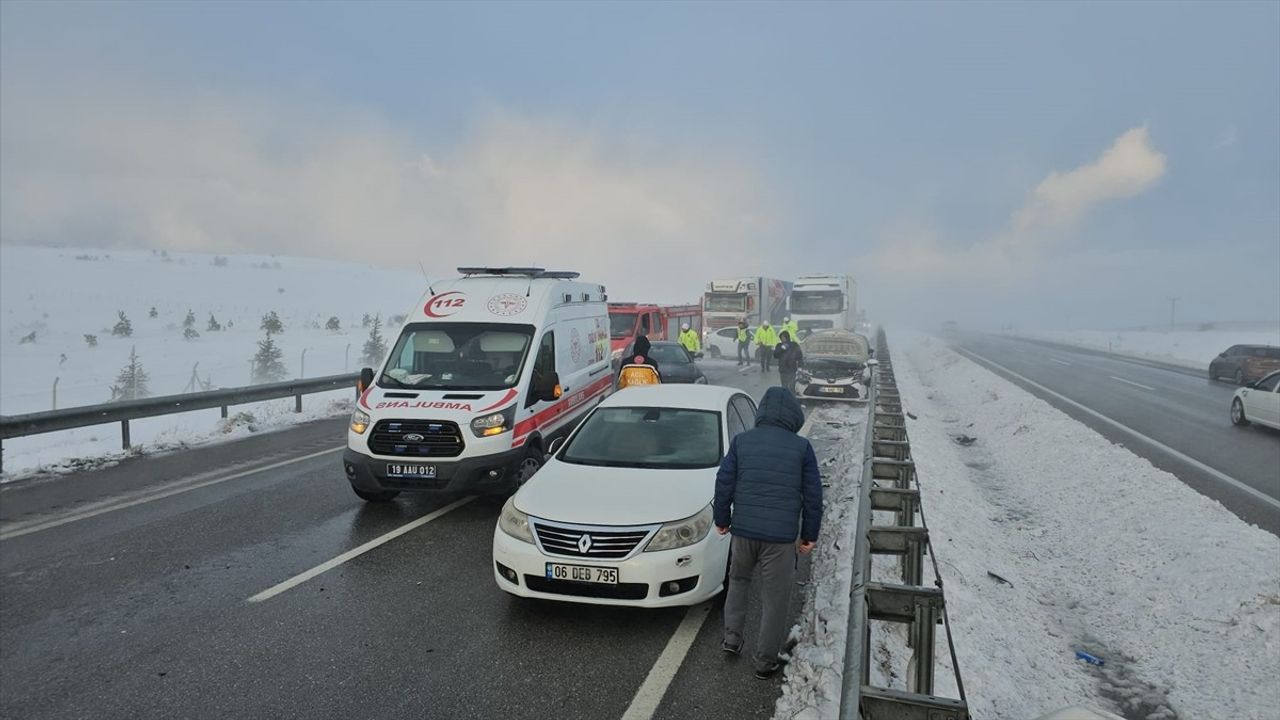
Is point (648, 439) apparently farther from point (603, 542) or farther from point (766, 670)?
point (766, 670)

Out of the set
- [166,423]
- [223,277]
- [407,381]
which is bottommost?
[166,423]

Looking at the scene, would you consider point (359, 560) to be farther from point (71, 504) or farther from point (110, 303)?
point (110, 303)

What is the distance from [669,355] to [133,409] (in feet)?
35.4

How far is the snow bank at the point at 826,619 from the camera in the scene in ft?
13.1

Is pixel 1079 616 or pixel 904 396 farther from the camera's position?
pixel 904 396

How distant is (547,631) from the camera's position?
489 centimetres

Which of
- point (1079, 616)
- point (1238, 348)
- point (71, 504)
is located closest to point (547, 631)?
point (1079, 616)

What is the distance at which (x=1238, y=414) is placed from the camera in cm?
1520

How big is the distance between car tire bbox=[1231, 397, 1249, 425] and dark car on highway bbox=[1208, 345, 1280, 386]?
1145cm

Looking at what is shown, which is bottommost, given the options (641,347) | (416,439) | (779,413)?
(416,439)

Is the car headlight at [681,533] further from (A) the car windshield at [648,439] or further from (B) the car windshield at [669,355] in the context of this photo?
(B) the car windshield at [669,355]

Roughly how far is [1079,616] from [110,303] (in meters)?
66.3

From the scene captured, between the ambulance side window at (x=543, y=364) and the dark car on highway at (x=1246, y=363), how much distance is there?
27208 millimetres

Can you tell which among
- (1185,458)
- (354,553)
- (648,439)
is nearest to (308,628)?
(354,553)
